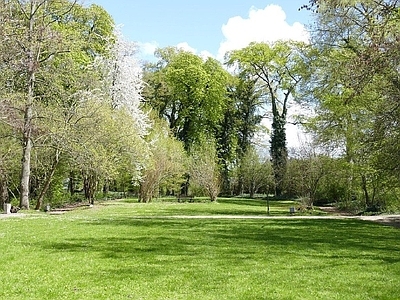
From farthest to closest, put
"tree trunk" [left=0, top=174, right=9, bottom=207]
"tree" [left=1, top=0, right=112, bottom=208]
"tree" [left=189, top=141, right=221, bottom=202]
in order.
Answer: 1. "tree" [left=189, top=141, right=221, bottom=202]
2. "tree trunk" [left=0, top=174, right=9, bottom=207]
3. "tree" [left=1, top=0, right=112, bottom=208]

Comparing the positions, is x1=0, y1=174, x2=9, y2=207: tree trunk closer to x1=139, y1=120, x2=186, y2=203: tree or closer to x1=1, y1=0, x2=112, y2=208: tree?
x1=1, y1=0, x2=112, y2=208: tree

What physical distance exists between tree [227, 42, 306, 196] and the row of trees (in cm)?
12

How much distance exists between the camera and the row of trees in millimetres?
17406

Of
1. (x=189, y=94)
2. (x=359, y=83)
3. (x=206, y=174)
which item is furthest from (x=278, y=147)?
(x=359, y=83)

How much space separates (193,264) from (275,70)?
43355 mm

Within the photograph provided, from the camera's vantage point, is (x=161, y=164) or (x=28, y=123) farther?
(x=161, y=164)

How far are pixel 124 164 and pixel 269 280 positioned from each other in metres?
23.7

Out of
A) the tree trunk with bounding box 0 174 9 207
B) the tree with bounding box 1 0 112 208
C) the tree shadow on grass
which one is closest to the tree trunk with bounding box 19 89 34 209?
the tree with bounding box 1 0 112 208

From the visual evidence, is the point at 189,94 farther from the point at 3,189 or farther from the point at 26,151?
the point at 26,151

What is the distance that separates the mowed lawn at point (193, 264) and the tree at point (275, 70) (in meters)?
34.7

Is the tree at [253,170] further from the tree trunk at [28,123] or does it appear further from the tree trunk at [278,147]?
the tree trunk at [28,123]

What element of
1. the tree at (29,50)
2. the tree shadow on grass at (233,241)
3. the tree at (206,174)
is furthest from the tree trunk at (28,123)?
the tree at (206,174)

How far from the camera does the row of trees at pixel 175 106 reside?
17406mm

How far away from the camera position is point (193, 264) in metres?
9.38
